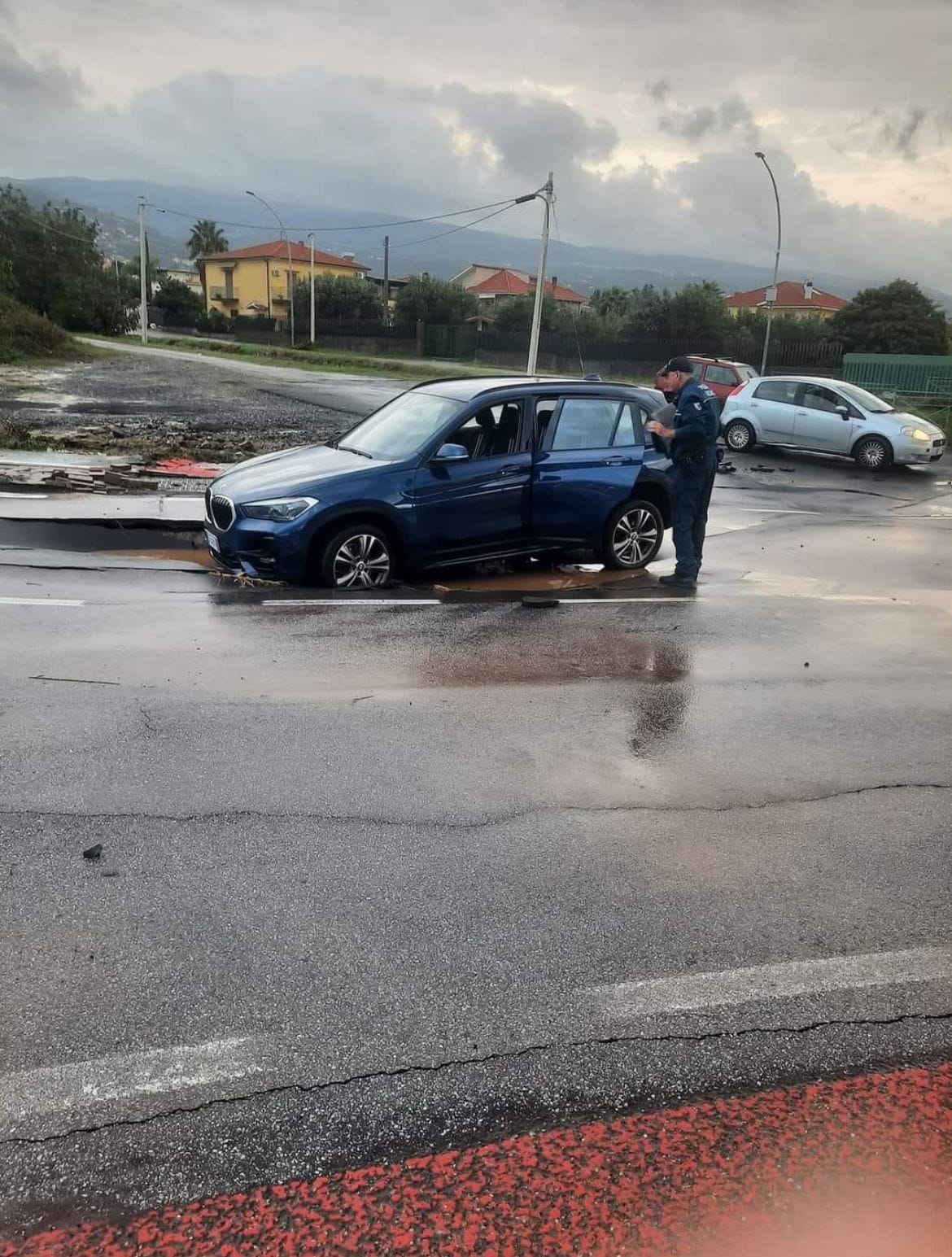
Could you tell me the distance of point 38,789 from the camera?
4285mm

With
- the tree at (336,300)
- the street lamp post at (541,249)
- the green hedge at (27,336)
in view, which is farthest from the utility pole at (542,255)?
the tree at (336,300)

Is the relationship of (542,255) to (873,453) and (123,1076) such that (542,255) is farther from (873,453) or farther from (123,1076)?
(123,1076)

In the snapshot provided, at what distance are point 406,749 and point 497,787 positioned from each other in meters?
0.62

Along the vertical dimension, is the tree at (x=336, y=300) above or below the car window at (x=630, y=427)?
above

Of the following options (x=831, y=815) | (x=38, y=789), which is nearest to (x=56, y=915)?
(x=38, y=789)

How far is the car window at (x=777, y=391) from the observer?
804 inches

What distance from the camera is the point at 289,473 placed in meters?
8.20

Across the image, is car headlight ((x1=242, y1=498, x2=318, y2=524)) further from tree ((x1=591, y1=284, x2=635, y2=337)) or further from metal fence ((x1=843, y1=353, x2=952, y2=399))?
tree ((x1=591, y1=284, x2=635, y2=337))

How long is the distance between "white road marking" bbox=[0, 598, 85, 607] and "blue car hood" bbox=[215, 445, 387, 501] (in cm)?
150

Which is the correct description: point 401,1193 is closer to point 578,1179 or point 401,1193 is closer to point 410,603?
point 578,1179

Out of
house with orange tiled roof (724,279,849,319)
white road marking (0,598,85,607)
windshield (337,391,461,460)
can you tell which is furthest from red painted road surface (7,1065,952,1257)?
house with orange tiled roof (724,279,849,319)

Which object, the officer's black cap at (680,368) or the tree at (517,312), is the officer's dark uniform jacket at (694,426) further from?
the tree at (517,312)

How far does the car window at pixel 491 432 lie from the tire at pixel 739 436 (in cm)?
1356

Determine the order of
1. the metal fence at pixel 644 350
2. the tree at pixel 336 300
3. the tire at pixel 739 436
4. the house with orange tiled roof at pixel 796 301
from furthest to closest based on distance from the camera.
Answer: the house with orange tiled roof at pixel 796 301
the tree at pixel 336 300
the metal fence at pixel 644 350
the tire at pixel 739 436
